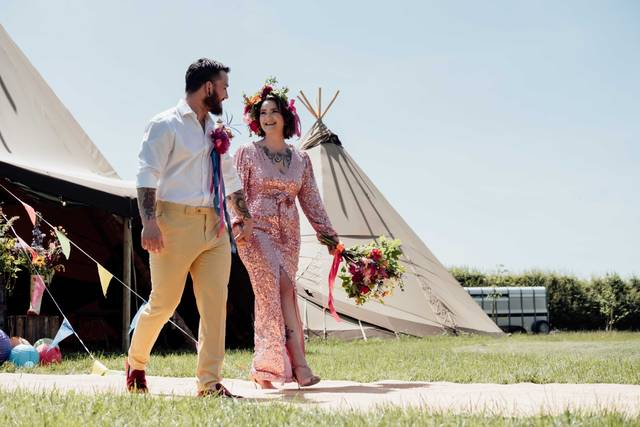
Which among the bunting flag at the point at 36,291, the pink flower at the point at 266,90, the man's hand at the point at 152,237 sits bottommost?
the bunting flag at the point at 36,291

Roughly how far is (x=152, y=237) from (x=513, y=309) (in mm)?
16630

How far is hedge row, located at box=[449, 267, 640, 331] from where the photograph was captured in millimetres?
21094

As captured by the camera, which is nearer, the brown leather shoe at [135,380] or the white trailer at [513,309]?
the brown leather shoe at [135,380]

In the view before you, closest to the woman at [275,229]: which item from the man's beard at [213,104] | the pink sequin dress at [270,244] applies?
the pink sequin dress at [270,244]

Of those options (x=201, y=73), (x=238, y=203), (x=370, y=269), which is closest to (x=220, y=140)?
(x=201, y=73)

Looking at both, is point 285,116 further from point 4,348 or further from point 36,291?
point 36,291

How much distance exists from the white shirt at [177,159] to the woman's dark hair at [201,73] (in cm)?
13

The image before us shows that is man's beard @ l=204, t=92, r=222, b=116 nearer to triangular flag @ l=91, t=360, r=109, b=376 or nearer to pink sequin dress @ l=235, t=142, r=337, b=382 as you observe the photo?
pink sequin dress @ l=235, t=142, r=337, b=382

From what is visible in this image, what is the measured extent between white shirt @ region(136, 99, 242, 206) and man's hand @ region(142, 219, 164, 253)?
17 cm

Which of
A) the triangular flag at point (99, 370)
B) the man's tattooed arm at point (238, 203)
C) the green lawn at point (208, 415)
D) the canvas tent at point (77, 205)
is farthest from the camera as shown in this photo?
the canvas tent at point (77, 205)

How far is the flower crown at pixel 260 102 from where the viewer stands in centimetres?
520

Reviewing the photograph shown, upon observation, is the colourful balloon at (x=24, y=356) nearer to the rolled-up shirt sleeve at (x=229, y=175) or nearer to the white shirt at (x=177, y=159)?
the rolled-up shirt sleeve at (x=229, y=175)

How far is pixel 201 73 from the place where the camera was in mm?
4098

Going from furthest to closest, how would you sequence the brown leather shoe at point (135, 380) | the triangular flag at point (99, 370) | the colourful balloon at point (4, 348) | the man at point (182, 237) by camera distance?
the colourful balloon at point (4, 348) → the triangular flag at point (99, 370) → the brown leather shoe at point (135, 380) → the man at point (182, 237)
